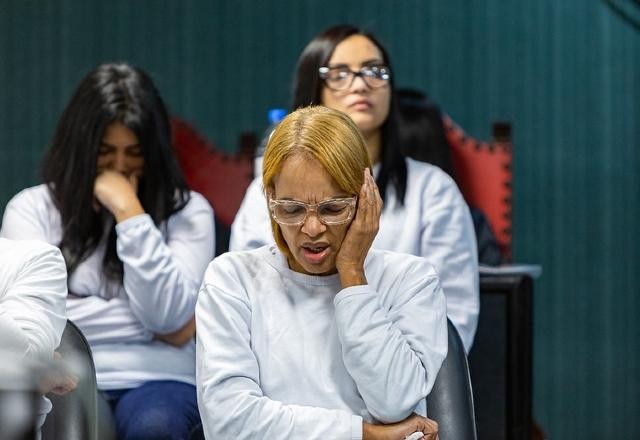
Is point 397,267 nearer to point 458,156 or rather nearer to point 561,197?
point 458,156

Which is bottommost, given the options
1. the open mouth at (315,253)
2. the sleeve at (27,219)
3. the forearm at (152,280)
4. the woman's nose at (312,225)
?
the forearm at (152,280)

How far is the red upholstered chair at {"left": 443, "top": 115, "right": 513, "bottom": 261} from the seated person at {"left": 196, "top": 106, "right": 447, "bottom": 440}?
1846 mm

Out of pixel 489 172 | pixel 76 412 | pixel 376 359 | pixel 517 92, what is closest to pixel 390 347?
pixel 376 359

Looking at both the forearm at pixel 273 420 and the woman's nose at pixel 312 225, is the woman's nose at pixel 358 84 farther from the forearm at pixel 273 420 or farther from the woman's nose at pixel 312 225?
the forearm at pixel 273 420

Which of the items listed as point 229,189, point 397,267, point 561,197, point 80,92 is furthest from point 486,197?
point 397,267

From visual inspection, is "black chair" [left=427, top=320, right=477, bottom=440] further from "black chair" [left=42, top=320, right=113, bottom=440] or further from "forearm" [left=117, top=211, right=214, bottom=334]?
"forearm" [left=117, top=211, right=214, bottom=334]

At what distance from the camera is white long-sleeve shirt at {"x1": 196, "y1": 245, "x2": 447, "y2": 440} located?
4.61ft

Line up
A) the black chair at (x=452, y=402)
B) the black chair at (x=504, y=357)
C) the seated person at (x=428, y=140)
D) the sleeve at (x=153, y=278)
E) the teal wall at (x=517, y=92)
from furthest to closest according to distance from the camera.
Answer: the teal wall at (x=517, y=92) → the seated person at (x=428, y=140) → the black chair at (x=504, y=357) → the sleeve at (x=153, y=278) → the black chair at (x=452, y=402)

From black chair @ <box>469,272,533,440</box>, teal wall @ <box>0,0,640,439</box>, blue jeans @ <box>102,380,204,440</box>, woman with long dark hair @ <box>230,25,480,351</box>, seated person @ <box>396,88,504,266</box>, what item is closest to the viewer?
blue jeans @ <box>102,380,204,440</box>

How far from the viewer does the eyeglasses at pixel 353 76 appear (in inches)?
91.8

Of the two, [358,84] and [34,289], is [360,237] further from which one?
[358,84]

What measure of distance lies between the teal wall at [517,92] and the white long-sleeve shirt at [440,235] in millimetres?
2122

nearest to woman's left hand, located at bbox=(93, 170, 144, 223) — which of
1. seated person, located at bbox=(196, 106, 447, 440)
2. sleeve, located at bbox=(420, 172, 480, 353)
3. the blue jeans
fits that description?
the blue jeans

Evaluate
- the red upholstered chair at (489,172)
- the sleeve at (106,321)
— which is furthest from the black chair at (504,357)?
the sleeve at (106,321)
